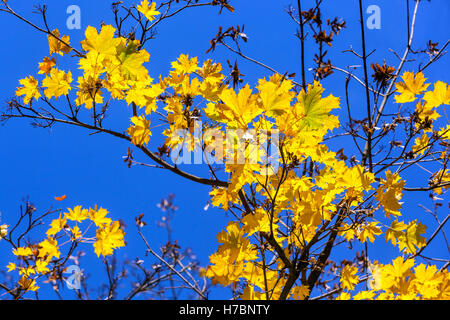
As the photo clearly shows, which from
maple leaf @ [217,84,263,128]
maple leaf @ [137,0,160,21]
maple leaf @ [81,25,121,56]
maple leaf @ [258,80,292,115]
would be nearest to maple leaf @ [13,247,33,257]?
maple leaf @ [81,25,121,56]

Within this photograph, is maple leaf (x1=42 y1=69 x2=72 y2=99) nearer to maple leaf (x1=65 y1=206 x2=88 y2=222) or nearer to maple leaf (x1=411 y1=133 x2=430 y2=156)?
maple leaf (x1=65 y1=206 x2=88 y2=222)

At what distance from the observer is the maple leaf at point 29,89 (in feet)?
6.15

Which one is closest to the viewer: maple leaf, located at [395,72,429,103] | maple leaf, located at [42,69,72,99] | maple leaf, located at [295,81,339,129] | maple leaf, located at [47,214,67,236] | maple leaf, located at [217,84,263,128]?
maple leaf, located at [217,84,263,128]

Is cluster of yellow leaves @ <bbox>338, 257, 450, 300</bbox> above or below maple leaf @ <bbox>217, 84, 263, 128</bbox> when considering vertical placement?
below

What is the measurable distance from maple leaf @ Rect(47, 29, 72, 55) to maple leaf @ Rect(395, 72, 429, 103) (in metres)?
1.77

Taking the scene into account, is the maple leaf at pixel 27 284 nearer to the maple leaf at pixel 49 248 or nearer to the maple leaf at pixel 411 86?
the maple leaf at pixel 49 248

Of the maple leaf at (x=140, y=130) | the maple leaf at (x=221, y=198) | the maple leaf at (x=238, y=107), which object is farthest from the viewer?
the maple leaf at (x=221, y=198)

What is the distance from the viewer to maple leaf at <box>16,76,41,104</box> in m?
1.87

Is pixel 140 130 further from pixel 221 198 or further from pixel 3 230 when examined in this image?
pixel 3 230

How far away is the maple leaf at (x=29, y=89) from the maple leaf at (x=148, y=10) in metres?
0.66

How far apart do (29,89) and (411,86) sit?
2.02 m

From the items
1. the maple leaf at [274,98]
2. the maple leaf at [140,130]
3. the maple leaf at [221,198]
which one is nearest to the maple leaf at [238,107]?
the maple leaf at [274,98]

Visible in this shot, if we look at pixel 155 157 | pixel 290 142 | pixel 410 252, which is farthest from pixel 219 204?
pixel 410 252
